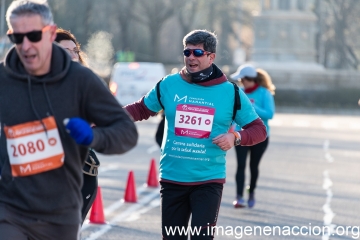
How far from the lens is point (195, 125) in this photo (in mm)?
Answer: 6398

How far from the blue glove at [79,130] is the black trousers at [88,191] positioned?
2.04 m

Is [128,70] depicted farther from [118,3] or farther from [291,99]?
[118,3]

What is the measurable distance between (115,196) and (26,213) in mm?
8208

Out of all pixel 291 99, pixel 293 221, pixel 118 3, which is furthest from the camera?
pixel 118 3

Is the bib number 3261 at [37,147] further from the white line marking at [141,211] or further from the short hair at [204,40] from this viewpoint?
the white line marking at [141,211]

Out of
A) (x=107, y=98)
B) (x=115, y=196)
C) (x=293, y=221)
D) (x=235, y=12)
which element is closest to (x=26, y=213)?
(x=107, y=98)

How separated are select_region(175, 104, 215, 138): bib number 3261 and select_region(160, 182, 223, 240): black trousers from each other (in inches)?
13.9

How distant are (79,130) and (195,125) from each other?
2169 mm

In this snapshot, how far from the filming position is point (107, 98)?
4.64m

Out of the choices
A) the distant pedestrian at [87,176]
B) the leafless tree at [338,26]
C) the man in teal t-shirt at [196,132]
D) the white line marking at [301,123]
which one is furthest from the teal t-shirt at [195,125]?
the leafless tree at [338,26]

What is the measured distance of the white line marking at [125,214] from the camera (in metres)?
9.50

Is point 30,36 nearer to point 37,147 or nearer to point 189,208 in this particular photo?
point 37,147

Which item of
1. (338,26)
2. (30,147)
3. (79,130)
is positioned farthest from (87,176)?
(338,26)

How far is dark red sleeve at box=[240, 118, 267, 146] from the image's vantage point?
21.5 feet
